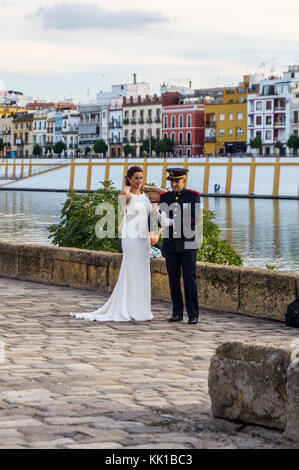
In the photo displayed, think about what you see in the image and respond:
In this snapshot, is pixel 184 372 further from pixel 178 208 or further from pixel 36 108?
pixel 36 108

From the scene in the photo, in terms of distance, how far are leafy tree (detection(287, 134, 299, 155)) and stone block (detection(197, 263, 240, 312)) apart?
77.5m

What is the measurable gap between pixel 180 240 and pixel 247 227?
3787cm

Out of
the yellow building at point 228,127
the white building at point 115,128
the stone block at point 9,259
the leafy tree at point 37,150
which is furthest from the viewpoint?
the leafy tree at point 37,150

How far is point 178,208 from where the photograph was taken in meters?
7.91

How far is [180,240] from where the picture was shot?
25.5 feet

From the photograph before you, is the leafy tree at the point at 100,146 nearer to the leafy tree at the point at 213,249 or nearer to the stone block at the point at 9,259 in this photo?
the leafy tree at the point at 213,249

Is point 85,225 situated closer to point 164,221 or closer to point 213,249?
point 213,249

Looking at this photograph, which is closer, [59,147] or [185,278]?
[185,278]

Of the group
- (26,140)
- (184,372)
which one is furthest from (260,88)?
(184,372)

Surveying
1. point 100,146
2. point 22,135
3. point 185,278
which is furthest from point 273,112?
point 185,278

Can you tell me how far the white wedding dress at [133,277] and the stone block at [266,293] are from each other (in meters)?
0.89

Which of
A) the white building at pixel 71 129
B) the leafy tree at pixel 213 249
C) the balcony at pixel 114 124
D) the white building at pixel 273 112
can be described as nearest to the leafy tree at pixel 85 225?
the leafy tree at pixel 213 249

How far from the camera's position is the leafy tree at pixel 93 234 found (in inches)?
442

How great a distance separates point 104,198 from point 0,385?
679cm
